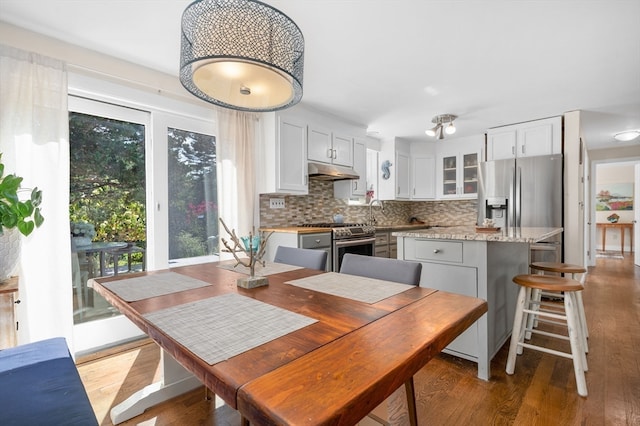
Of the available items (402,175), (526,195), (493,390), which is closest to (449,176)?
(402,175)

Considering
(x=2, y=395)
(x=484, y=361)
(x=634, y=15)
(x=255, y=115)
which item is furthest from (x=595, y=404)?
(x=255, y=115)

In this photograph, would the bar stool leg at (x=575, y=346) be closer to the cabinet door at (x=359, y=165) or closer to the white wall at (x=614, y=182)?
the cabinet door at (x=359, y=165)

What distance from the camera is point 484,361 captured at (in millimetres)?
1950

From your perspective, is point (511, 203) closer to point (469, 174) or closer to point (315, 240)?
point (469, 174)

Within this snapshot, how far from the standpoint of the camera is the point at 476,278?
6.57ft

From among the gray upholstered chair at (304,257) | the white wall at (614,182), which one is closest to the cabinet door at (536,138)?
the gray upholstered chair at (304,257)

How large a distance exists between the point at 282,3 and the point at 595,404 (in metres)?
2.82

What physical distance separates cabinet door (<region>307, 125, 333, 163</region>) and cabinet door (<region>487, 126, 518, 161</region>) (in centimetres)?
231

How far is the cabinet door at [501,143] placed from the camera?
4203mm

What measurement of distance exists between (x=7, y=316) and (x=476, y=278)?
2657mm

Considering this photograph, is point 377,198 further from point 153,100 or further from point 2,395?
point 2,395

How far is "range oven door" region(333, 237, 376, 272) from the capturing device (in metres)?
3.43

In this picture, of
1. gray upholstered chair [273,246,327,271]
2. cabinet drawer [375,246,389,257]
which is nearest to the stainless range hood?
cabinet drawer [375,246,389,257]

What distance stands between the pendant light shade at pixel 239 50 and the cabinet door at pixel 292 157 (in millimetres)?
1896
